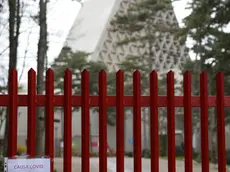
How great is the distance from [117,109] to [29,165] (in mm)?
1109

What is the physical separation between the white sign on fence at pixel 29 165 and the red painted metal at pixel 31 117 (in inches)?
6.6

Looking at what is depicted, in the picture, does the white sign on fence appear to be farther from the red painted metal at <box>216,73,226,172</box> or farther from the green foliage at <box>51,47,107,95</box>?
the green foliage at <box>51,47,107,95</box>

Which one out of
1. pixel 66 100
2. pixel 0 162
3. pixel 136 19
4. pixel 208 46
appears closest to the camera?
pixel 66 100

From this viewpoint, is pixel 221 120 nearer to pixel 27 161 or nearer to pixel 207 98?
pixel 207 98

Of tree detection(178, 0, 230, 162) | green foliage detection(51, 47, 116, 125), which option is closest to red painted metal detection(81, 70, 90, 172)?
tree detection(178, 0, 230, 162)

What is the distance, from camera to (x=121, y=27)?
32.5m

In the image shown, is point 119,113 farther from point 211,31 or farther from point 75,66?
point 75,66

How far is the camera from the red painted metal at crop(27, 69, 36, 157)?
14.1 feet

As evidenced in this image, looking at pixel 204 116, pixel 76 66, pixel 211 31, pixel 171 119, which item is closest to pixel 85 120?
pixel 171 119

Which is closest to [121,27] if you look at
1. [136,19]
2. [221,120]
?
[136,19]

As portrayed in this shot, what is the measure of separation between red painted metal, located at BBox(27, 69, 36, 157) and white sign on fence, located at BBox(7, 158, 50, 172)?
169 mm

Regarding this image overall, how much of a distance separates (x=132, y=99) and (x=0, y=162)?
589 centimetres

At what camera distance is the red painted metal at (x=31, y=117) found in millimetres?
4293

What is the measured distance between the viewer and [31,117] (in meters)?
4.33
